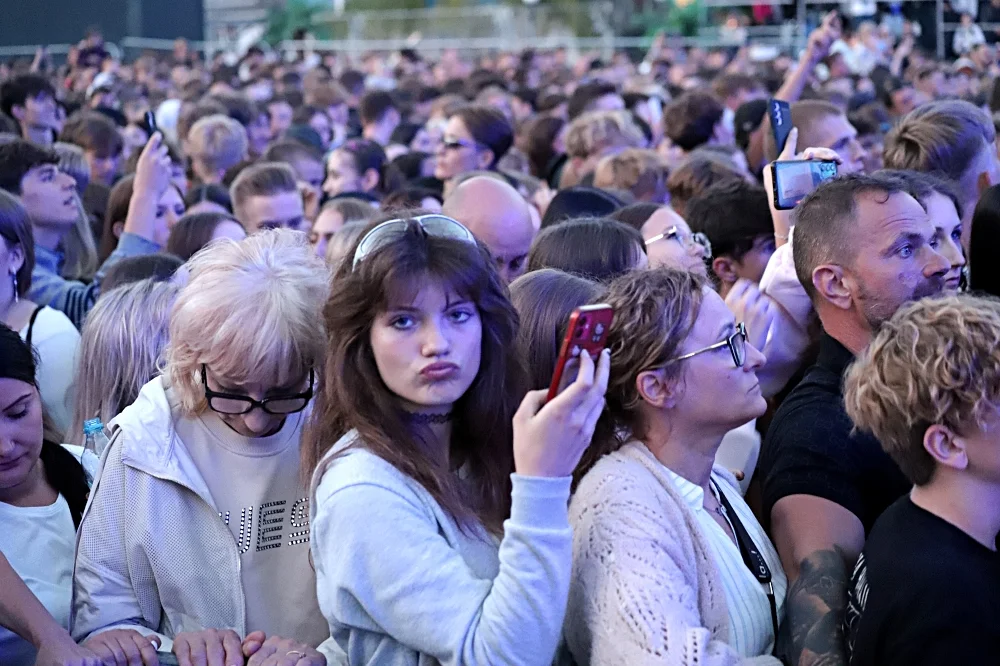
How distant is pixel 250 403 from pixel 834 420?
134 cm

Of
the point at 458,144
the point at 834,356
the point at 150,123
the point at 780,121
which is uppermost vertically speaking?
the point at 780,121

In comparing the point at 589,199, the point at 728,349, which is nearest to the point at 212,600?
the point at 728,349

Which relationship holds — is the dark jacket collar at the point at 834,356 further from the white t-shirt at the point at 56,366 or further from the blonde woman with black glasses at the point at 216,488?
the white t-shirt at the point at 56,366

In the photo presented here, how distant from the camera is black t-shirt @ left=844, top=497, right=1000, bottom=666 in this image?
2.09 metres

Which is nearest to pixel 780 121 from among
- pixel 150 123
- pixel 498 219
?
pixel 498 219

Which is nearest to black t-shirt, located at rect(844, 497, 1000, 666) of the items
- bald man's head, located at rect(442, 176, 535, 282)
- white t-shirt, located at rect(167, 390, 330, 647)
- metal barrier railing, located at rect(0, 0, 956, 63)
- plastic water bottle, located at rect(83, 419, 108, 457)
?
white t-shirt, located at rect(167, 390, 330, 647)

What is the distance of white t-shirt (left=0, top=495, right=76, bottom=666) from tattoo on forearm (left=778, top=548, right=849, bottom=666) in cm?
151

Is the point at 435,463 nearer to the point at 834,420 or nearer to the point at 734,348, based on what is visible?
the point at 734,348

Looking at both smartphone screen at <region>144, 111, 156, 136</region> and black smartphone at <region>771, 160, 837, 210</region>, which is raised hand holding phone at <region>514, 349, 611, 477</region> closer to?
black smartphone at <region>771, 160, 837, 210</region>

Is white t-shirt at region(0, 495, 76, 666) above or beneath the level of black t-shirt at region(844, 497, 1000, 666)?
beneath

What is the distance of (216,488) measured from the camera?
2.61 metres

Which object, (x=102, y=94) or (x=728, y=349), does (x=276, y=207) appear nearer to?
(x=728, y=349)

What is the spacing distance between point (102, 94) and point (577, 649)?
11.5 meters

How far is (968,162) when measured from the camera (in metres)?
4.54
